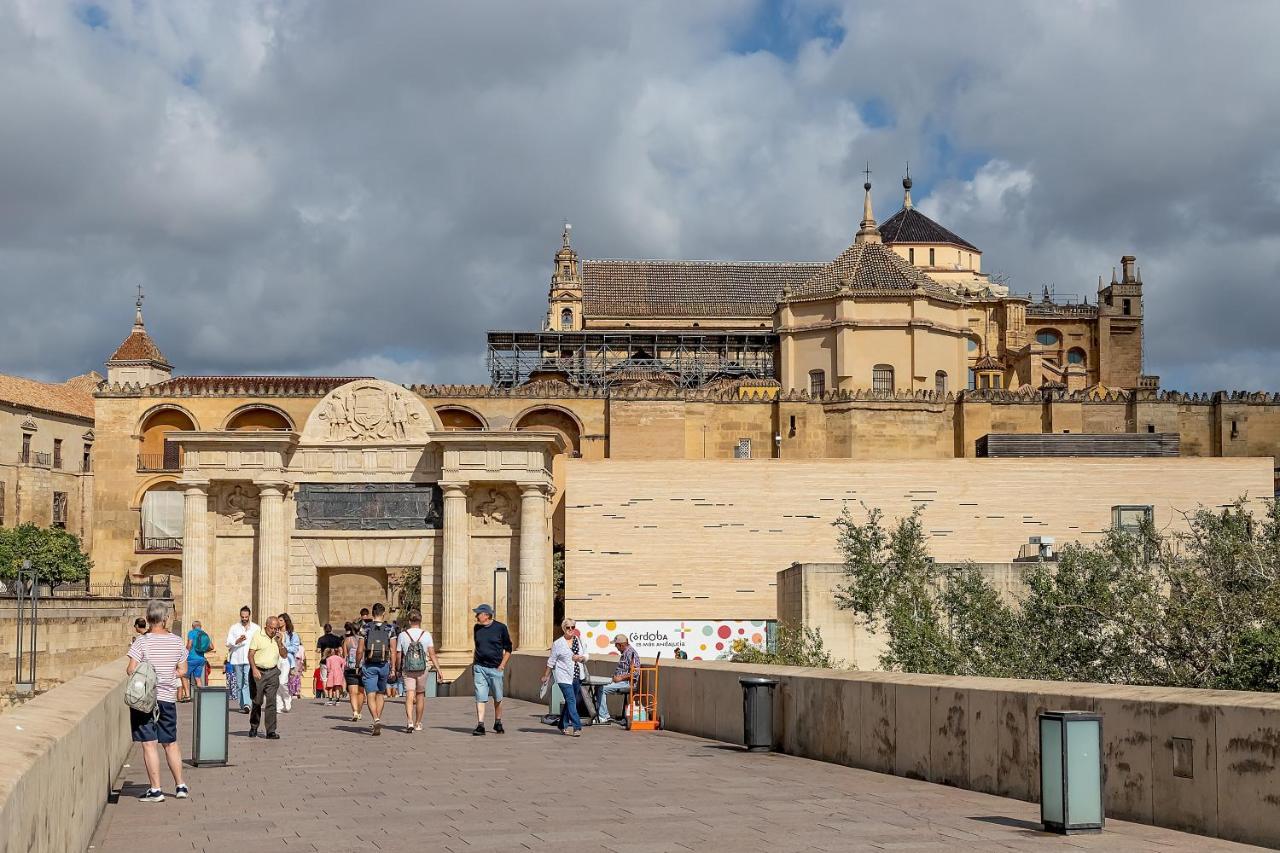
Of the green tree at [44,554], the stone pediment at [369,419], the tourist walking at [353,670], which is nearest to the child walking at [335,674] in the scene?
the tourist walking at [353,670]

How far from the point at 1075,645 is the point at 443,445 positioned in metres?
14.6

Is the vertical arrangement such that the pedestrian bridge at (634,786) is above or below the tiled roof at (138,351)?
below

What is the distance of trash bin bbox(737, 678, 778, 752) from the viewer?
1586 centimetres

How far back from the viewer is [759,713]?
52.2 feet

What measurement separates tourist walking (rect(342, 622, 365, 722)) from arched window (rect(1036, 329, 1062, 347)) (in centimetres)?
7844

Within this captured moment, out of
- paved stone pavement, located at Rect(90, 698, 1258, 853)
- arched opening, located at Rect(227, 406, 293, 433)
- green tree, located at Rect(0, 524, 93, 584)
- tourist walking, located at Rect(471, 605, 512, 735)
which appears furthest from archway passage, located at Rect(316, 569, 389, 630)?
paved stone pavement, located at Rect(90, 698, 1258, 853)

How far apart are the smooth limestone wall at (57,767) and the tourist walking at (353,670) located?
7850 millimetres

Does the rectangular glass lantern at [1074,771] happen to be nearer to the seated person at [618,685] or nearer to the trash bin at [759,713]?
the trash bin at [759,713]

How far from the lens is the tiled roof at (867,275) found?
67250 mm

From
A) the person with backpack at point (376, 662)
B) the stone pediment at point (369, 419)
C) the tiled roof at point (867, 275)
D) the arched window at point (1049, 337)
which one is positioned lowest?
the person with backpack at point (376, 662)

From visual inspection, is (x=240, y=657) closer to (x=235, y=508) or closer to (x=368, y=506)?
(x=368, y=506)

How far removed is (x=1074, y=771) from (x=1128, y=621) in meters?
14.8

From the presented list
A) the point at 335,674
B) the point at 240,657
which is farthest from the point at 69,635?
the point at 240,657

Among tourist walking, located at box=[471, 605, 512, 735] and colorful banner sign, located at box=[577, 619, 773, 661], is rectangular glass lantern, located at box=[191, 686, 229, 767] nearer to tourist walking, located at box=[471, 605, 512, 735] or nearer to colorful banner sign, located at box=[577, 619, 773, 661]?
tourist walking, located at box=[471, 605, 512, 735]
